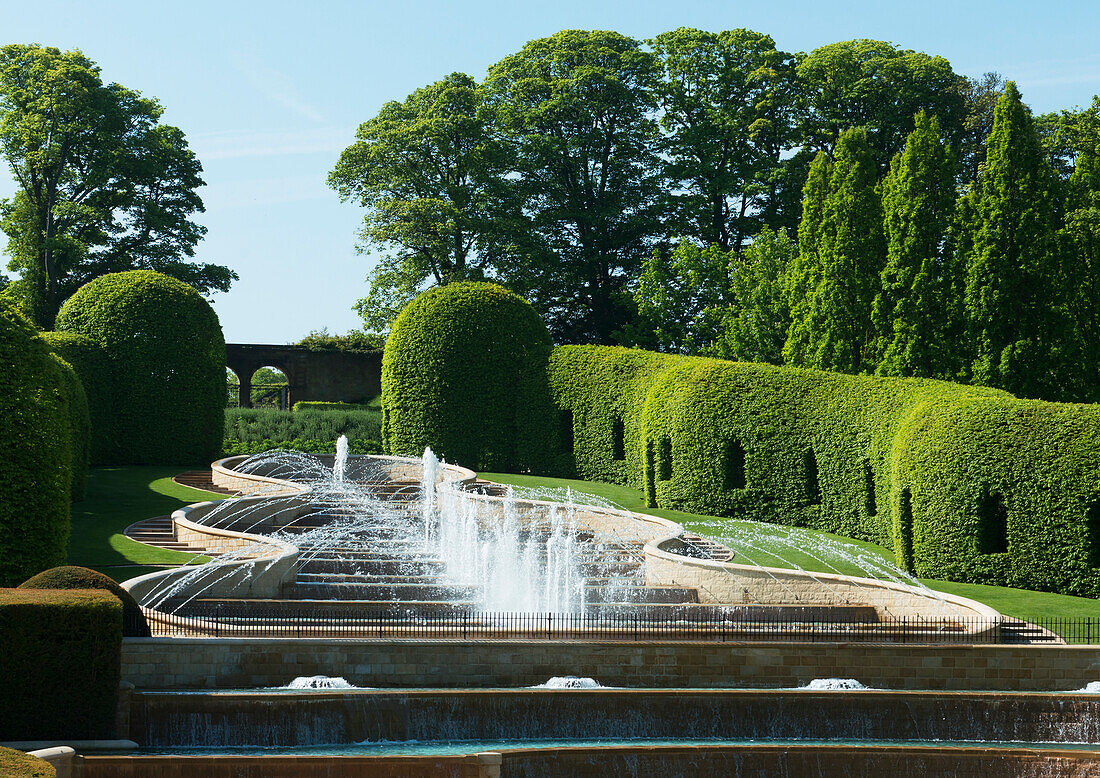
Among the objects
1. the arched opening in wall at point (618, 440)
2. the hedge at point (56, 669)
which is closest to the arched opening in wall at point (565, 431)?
the arched opening in wall at point (618, 440)

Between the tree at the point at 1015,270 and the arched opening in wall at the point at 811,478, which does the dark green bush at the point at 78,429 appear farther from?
the tree at the point at 1015,270

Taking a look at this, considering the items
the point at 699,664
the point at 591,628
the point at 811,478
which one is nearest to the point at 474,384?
the point at 811,478

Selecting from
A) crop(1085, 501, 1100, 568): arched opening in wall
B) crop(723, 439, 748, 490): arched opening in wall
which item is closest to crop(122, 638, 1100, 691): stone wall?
crop(1085, 501, 1100, 568): arched opening in wall

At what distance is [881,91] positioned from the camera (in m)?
49.3

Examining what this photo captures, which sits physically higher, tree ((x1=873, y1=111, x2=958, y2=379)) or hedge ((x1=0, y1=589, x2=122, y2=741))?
tree ((x1=873, y1=111, x2=958, y2=379))

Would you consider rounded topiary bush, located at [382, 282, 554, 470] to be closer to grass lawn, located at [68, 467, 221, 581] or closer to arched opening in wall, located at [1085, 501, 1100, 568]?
grass lawn, located at [68, 467, 221, 581]

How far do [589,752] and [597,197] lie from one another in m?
43.3

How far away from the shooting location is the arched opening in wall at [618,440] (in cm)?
3675

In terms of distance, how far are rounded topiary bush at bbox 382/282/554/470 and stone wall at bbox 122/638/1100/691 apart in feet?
73.8

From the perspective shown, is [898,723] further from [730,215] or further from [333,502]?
[730,215]

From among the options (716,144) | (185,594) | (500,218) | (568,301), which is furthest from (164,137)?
(185,594)

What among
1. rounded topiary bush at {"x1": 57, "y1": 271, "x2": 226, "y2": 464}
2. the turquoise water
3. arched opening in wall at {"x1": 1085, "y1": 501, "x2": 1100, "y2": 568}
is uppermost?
rounded topiary bush at {"x1": 57, "y1": 271, "x2": 226, "y2": 464}

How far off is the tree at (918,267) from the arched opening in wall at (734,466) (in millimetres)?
5571

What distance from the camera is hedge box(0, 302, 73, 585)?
17.7 metres
